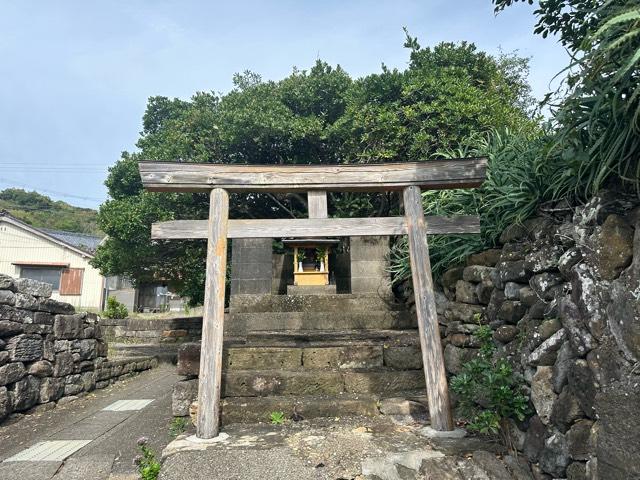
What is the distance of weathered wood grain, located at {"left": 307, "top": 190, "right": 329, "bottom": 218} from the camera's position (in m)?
4.07

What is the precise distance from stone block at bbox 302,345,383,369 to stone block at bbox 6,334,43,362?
353 centimetres

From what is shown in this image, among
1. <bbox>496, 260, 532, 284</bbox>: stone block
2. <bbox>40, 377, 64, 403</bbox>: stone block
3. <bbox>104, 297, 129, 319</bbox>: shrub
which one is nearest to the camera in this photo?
<bbox>496, 260, 532, 284</bbox>: stone block

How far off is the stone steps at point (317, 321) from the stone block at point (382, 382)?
187 centimetres

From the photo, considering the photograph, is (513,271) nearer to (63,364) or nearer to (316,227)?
(316,227)

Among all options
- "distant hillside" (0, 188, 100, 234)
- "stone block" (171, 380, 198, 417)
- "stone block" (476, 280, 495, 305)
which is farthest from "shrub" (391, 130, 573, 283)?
"distant hillside" (0, 188, 100, 234)

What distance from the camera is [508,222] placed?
3.90 metres

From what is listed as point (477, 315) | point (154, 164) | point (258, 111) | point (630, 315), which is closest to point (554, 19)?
point (477, 315)

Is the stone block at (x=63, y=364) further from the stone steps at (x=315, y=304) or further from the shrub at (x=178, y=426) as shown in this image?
the shrub at (x=178, y=426)

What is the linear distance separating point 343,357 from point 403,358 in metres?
0.66

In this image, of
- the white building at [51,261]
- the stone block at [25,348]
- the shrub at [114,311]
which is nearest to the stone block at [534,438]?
the stone block at [25,348]

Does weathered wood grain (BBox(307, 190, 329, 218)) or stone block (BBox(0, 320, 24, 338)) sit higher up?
weathered wood grain (BBox(307, 190, 329, 218))

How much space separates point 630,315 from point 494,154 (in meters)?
3.17

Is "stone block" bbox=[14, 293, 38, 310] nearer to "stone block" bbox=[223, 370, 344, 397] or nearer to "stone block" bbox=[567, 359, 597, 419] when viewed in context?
"stone block" bbox=[223, 370, 344, 397]

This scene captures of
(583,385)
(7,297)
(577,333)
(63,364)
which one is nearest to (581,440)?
(583,385)
